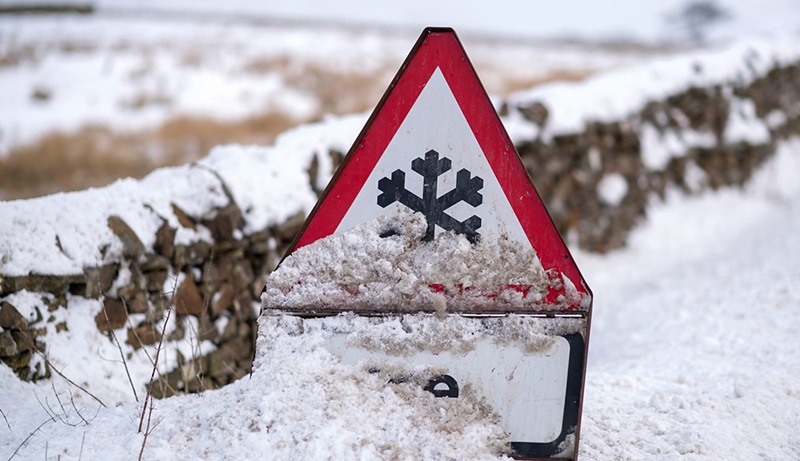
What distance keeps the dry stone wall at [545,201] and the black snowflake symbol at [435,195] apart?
3.35 ft

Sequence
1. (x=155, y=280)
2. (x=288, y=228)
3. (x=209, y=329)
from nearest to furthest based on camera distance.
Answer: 1. (x=155, y=280)
2. (x=209, y=329)
3. (x=288, y=228)

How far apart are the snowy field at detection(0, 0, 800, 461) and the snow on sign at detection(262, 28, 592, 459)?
0.11 m

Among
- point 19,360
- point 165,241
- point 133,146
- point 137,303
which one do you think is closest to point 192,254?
point 165,241

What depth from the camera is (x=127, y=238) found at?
11.6 feet

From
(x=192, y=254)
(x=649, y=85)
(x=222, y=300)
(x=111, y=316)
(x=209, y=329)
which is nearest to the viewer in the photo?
(x=111, y=316)

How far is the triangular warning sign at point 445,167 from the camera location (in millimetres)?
2219

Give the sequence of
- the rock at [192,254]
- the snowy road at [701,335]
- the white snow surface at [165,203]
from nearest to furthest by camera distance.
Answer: the snowy road at [701,335] < the white snow surface at [165,203] < the rock at [192,254]

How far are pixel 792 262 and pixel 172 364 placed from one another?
4.65 meters

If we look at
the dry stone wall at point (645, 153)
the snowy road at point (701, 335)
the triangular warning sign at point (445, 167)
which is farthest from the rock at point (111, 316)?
the dry stone wall at point (645, 153)

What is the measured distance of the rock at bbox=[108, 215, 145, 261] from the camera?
3500 millimetres

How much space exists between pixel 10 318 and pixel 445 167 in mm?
2004

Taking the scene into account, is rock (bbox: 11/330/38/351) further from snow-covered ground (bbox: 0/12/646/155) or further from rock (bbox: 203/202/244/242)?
snow-covered ground (bbox: 0/12/646/155)

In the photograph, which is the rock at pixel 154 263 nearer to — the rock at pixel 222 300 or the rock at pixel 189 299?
the rock at pixel 189 299

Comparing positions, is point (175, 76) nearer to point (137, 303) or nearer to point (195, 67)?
point (195, 67)
